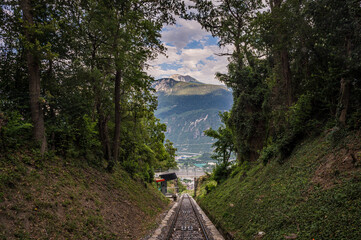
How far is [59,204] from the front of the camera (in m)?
6.42

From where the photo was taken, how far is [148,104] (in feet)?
46.7

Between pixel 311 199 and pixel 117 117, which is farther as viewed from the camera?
pixel 117 117

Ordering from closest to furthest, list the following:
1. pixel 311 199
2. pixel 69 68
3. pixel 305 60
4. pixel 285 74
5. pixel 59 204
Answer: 1. pixel 311 199
2. pixel 59 204
3. pixel 305 60
4. pixel 69 68
5. pixel 285 74

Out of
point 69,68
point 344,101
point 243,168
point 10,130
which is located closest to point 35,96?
point 10,130

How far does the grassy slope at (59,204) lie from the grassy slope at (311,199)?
5.07 m

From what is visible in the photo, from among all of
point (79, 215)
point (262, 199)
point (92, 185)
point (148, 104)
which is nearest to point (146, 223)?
point (92, 185)

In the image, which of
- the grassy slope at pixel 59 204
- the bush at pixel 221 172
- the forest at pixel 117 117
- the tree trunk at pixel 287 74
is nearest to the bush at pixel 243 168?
the bush at pixel 221 172

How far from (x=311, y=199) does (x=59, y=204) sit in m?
7.93

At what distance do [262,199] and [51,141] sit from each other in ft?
31.3

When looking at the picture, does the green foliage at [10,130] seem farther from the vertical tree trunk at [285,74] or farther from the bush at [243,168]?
the bush at [243,168]

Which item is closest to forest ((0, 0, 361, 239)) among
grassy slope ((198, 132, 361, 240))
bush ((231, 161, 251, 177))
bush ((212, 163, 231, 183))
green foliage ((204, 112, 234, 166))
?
grassy slope ((198, 132, 361, 240))

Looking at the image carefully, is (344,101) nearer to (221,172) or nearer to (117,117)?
(117,117)

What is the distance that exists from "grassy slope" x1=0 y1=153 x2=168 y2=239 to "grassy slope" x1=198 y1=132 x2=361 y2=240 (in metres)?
5.07

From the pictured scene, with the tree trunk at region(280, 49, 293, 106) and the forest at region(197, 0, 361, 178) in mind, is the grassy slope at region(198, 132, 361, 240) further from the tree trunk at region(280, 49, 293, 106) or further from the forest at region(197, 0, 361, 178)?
the tree trunk at region(280, 49, 293, 106)
